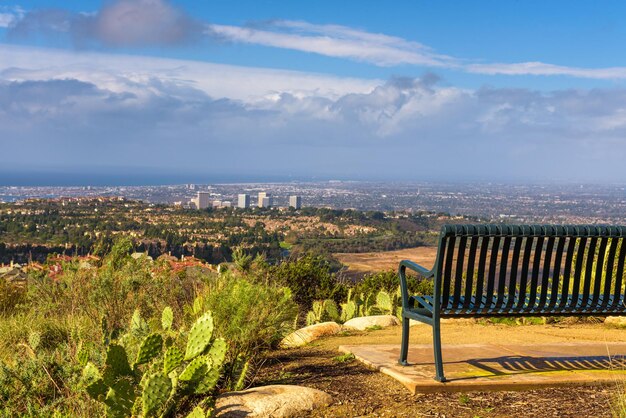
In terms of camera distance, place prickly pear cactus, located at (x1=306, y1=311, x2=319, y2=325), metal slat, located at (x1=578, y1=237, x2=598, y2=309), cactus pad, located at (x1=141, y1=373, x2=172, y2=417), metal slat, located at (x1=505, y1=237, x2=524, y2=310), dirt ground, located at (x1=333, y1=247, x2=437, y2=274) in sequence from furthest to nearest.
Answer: dirt ground, located at (x1=333, y1=247, x2=437, y2=274), prickly pear cactus, located at (x1=306, y1=311, x2=319, y2=325), metal slat, located at (x1=578, y1=237, x2=598, y2=309), metal slat, located at (x1=505, y1=237, x2=524, y2=310), cactus pad, located at (x1=141, y1=373, x2=172, y2=417)

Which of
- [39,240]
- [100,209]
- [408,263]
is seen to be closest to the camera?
[408,263]

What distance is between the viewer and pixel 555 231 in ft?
18.2

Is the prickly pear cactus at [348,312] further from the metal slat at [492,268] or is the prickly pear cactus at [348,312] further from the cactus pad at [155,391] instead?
the cactus pad at [155,391]

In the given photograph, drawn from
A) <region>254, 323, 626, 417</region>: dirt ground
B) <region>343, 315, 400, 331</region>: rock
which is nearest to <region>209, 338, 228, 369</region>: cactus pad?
<region>254, 323, 626, 417</region>: dirt ground

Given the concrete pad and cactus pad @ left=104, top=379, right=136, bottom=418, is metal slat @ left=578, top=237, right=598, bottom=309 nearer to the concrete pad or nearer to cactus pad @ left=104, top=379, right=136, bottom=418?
the concrete pad

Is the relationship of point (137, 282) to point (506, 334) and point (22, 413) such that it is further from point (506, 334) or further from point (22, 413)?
point (506, 334)

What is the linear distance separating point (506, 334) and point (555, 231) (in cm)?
286

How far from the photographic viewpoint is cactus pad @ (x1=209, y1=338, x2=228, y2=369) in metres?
4.86

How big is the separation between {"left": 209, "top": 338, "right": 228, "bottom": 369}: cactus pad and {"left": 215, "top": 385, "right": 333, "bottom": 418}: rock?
258 millimetres

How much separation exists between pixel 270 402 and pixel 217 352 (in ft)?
1.54

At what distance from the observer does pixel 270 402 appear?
4.89 m

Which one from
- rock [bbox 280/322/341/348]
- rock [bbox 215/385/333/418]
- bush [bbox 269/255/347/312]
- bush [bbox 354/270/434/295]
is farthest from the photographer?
bush [bbox 269/255/347/312]

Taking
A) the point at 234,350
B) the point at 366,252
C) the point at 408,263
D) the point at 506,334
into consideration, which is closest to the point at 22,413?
the point at 234,350

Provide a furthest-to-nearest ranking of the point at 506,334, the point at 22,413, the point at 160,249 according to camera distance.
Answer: the point at 160,249 → the point at 506,334 → the point at 22,413
